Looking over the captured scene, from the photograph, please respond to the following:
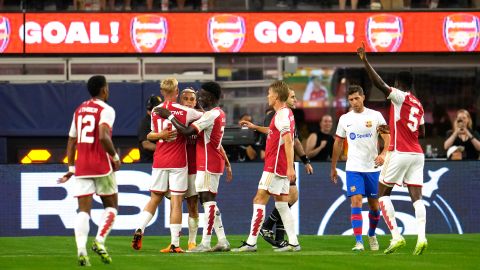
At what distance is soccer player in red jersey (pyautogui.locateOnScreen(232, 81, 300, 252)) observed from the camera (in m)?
15.8

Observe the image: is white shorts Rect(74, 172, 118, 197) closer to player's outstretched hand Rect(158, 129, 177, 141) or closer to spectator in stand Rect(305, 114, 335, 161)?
player's outstretched hand Rect(158, 129, 177, 141)

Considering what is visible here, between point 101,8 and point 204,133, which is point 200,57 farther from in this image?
point 204,133

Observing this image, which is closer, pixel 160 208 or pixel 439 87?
pixel 160 208

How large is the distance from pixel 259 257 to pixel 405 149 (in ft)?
7.86

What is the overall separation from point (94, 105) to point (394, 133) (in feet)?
13.5

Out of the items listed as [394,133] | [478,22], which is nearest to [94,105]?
[394,133]

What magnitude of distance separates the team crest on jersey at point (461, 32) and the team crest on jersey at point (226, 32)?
455cm

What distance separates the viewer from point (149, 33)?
1088 inches

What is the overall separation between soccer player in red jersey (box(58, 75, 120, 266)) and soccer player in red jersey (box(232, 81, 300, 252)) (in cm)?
244

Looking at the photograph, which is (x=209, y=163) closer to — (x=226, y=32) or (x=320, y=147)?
(x=320, y=147)

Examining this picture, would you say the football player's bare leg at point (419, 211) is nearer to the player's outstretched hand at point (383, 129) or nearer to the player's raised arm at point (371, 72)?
the player's outstretched hand at point (383, 129)

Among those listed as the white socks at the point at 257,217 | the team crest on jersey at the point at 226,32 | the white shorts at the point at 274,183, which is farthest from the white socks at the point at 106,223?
the team crest on jersey at the point at 226,32

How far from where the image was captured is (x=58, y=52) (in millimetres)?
27609

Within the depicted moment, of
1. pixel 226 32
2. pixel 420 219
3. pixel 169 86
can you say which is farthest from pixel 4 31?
pixel 420 219
